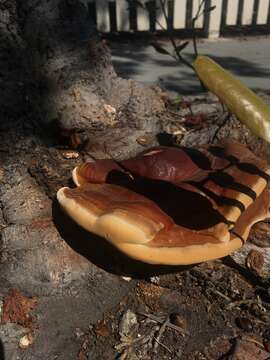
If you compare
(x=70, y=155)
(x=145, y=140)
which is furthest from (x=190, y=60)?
(x=70, y=155)

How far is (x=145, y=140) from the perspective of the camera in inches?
99.3

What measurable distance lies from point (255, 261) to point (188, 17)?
561 cm

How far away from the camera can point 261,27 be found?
7004 millimetres

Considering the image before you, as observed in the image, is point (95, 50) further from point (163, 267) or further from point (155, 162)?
point (163, 267)

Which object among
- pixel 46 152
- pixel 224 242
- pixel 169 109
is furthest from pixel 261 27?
pixel 224 242

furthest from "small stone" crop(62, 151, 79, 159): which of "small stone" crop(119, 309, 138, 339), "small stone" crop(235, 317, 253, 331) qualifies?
"small stone" crop(235, 317, 253, 331)

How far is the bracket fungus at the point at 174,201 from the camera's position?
148 centimetres

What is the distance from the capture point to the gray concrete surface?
464 centimetres

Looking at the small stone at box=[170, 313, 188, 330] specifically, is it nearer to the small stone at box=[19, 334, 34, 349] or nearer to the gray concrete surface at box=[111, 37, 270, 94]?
the small stone at box=[19, 334, 34, 349]

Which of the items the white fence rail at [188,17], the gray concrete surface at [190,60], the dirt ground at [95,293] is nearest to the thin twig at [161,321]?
the dirt ground at [95,293]

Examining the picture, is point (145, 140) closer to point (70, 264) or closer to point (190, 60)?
point (70, 264)

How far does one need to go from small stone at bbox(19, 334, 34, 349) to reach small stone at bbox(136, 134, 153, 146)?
3.95ft

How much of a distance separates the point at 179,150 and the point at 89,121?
2.74ft

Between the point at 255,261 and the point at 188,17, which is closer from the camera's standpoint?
the point at 255,261
